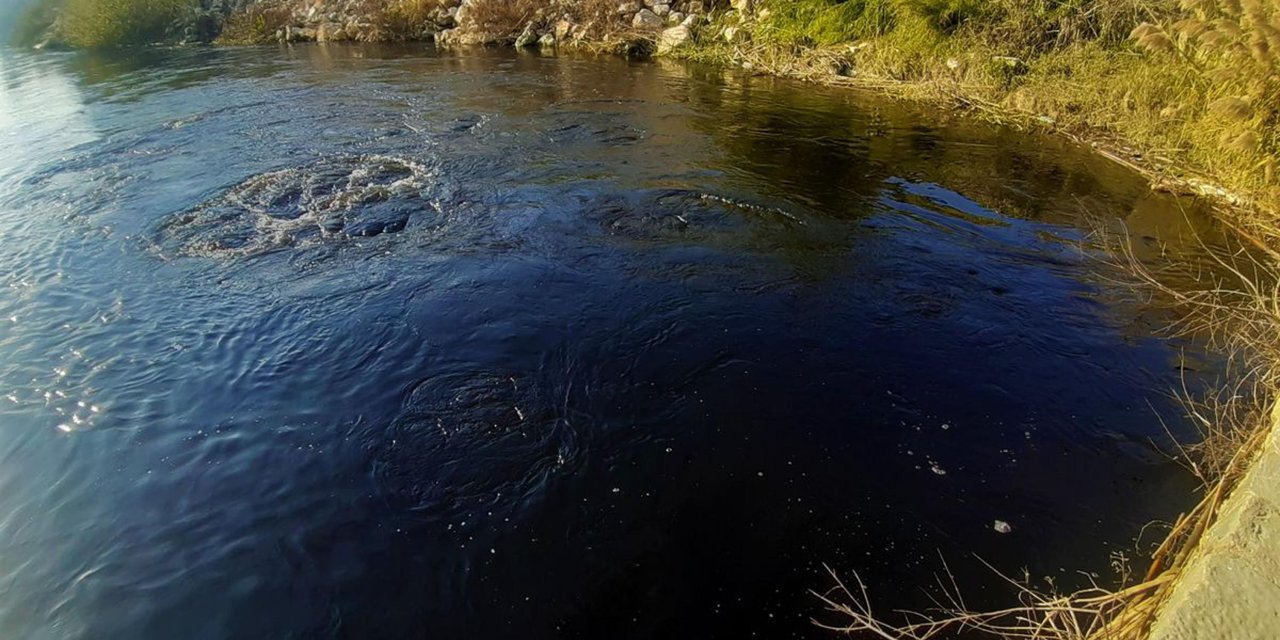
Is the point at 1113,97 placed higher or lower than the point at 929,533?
higher

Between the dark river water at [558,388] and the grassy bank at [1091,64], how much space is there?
3.05 feet

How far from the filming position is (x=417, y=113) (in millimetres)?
15797

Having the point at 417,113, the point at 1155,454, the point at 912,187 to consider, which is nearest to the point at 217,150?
the point at 417,113

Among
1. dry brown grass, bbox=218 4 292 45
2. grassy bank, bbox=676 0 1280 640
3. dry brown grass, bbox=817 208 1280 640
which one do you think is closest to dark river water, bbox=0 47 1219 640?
dry brown grass, bbox=817 208 1280 640

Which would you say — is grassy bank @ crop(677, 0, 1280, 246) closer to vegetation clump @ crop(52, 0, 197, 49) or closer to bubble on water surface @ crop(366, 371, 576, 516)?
bubble on water surface @ crop(366, 371, 576, 516)

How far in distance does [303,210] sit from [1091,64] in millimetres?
15136

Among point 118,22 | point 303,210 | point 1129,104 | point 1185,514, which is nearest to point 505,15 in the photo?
point 118,22

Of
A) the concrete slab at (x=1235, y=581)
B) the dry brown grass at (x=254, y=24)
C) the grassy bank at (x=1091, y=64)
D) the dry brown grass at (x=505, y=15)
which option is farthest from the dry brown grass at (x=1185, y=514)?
the dry brown grass at (x=254, y=24)

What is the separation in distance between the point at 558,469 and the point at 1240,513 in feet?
13.7

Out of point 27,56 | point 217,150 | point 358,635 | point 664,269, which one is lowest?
point 358,635

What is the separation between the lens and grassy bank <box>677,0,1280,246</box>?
8.88 m

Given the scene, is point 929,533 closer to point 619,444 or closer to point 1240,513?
point 1240,513

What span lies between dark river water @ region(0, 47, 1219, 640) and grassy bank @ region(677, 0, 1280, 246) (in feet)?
3.05

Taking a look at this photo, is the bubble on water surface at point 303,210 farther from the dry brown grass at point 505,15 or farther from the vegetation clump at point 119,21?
the vegetation clump at point 119,21
